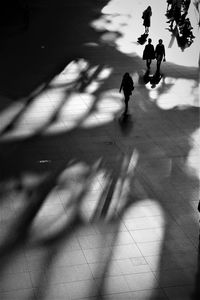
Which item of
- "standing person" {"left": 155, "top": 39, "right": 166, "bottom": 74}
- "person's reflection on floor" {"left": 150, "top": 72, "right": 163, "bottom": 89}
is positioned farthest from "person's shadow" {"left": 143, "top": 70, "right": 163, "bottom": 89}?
"standing person" {"left": 155, "top": 39, "right": 166, "bottom": 74}

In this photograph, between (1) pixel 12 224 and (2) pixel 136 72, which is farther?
(2) pixel 136 72

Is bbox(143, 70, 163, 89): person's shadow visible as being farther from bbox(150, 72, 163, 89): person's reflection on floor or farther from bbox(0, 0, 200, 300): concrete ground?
bbox(0, 0, 200, 300): concrete ground

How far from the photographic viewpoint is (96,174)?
19.3m

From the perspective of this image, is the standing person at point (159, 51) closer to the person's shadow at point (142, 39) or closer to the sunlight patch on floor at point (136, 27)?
the sunlight patch on floor at point (136, 27)

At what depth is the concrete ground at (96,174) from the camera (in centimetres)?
1472

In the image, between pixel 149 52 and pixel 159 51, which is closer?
pixel 159 51

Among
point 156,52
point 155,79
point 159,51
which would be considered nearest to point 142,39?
point 156,52

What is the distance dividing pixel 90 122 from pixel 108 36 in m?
12.2

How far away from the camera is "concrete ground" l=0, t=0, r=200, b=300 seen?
14.7 metres

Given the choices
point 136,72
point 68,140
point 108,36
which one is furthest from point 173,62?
point 68,140

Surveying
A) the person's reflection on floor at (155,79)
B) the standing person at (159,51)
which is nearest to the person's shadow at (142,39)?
the person's reflection on floor at (155,79)

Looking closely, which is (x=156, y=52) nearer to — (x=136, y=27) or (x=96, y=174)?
(x=136, y=27)

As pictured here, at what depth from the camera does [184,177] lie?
19375 mm

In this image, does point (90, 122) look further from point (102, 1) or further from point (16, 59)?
point (102, 1)
